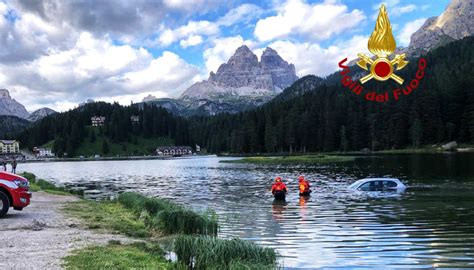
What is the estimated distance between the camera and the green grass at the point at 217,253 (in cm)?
1342

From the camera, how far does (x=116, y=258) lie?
13812 mm

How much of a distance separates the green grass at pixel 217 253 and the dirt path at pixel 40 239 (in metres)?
4.07

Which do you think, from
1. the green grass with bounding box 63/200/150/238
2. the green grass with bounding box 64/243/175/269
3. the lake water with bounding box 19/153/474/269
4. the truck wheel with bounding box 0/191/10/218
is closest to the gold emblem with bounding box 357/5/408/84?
the lake water with bounding box 19/153/474/269

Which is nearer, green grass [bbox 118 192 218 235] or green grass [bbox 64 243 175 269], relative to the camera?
green grass [bbox 64 243 175 269]

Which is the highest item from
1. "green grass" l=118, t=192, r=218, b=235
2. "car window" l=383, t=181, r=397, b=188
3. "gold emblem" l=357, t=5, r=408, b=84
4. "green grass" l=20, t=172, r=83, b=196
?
"gold emblem" l=357, t=5, r=408, b=84

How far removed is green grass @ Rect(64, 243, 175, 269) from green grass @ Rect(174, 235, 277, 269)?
76 centimetres

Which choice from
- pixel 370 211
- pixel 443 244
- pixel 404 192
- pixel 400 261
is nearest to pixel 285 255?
pixel 400 261

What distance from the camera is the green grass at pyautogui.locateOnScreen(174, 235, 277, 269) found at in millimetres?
13422

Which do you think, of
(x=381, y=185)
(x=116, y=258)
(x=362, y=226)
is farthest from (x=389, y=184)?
(x=116, y=258)

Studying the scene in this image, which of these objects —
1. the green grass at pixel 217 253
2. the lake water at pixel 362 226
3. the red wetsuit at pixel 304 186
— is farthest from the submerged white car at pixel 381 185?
the green grass at pixel 217 253

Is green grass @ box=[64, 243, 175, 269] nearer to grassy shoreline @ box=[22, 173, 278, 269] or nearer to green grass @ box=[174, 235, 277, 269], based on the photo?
grassy shoreline @ box=[22, 173, 278, 269]

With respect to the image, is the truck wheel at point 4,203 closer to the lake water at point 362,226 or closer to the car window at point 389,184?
the lake water at point 362,226

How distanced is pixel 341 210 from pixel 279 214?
4.69 meters

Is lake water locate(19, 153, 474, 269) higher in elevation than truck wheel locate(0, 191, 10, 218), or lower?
lower
